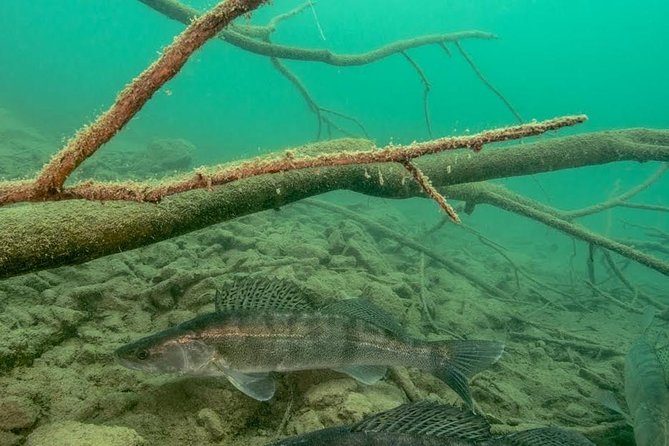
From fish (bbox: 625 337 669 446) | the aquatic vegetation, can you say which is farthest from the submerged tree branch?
fish (bbox: 625 337 669 446)

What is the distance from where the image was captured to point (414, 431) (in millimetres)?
2076

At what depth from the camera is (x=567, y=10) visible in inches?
5753

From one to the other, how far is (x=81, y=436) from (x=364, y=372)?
6.29 ft

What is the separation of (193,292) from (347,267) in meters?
2.47

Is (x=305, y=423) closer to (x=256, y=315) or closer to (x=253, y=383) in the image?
(x=253, y=383)

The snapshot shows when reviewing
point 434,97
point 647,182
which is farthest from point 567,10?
point 647,182

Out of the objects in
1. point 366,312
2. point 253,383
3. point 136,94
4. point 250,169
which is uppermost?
point 136,94

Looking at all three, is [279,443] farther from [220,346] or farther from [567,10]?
[567,10]

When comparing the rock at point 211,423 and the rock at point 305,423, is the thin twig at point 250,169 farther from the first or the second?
the rock at point 305,423

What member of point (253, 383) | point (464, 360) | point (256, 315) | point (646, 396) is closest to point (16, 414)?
point (253, 383)

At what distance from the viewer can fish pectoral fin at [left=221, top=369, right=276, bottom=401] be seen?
9.46 feet

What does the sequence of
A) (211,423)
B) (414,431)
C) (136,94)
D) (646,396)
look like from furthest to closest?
(646,396), (211,423), (414,431), (136,94)

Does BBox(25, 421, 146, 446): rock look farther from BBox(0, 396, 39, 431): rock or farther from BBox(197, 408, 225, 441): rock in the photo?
BBox(197, 408, 225, 441): rock

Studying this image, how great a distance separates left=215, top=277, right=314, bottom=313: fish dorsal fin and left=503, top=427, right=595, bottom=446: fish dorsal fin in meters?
1.78
